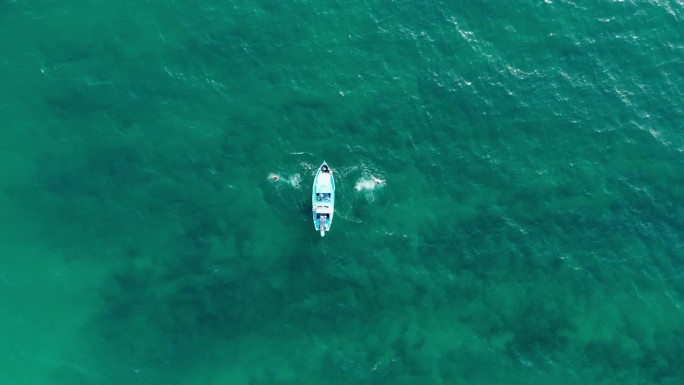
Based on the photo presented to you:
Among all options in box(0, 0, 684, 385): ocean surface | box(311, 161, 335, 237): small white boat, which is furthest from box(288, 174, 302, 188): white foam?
box(311, 161, 335, 237): small white boat

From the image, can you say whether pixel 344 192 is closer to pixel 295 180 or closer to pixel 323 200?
pixel 323 200

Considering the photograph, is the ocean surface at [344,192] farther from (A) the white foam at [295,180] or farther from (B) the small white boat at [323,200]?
(B) the small white boat at [323,200]

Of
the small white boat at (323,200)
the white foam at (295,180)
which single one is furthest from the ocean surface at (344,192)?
the small white boat at (323,200)

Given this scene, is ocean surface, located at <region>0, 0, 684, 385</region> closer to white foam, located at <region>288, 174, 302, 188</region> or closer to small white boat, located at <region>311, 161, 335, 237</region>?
white foam, located at <region>288, 174, 302, 188</region>

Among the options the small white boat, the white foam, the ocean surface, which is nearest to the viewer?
the ocean surface

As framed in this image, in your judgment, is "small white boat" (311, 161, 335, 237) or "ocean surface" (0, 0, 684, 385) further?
"small white boat" (311, 161, 335, 237)
